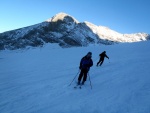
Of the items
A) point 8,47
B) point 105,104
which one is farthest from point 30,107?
point 8,47

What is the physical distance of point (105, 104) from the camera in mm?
10203

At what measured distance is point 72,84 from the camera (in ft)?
43.5

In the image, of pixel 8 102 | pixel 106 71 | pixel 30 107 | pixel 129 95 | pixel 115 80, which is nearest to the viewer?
pixel 30 107

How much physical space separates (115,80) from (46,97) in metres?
5.59

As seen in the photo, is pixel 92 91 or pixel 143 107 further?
pixel 92 91

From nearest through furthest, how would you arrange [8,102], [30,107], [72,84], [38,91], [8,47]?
[30,107]
[8,102]
[38,91]
[72,84]
[8,47]

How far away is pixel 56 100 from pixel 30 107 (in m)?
1.41

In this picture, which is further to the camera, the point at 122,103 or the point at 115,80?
the point at 115,80

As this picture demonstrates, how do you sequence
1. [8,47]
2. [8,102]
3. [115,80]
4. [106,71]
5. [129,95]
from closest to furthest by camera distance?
[8,102] → [129,95] → [115,80] → [106,71] → [8,47]

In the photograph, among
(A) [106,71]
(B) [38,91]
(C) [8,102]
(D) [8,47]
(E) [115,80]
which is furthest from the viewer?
(D) [8,47]

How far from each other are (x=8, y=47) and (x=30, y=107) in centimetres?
15763

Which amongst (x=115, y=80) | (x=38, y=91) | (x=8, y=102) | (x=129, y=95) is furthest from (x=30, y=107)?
(x=115, y=80)

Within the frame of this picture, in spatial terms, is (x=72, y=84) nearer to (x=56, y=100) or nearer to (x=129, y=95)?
(x=56, y=100)

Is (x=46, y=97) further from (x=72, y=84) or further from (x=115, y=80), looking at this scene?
(x=115, y=80)
